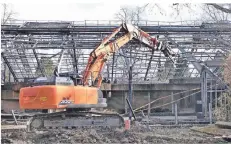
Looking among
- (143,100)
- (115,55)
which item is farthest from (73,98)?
(115,55)

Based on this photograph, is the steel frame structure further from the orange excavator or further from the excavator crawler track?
the excavator crawler track

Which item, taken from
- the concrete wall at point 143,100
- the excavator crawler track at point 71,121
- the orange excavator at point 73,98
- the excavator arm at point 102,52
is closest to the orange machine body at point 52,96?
the orange excavator at point 73,98

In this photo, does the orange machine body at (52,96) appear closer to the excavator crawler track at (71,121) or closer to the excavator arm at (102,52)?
the excavator crawler track at (71,121)

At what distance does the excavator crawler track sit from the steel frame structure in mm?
9215

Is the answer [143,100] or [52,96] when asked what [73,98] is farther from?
[143,100]

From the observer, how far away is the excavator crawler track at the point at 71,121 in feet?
46.0

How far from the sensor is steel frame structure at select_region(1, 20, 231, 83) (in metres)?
23.8

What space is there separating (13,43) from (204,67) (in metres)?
10.9

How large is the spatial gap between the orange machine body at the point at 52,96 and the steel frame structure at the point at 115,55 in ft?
32.6

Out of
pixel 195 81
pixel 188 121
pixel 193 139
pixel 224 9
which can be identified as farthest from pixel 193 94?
pixel 193 139

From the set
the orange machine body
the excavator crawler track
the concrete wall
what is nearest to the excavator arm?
the orange machine body

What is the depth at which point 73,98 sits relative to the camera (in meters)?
13.4

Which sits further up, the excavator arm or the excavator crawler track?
the excavator arm

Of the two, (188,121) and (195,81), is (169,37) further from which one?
(188,121)
